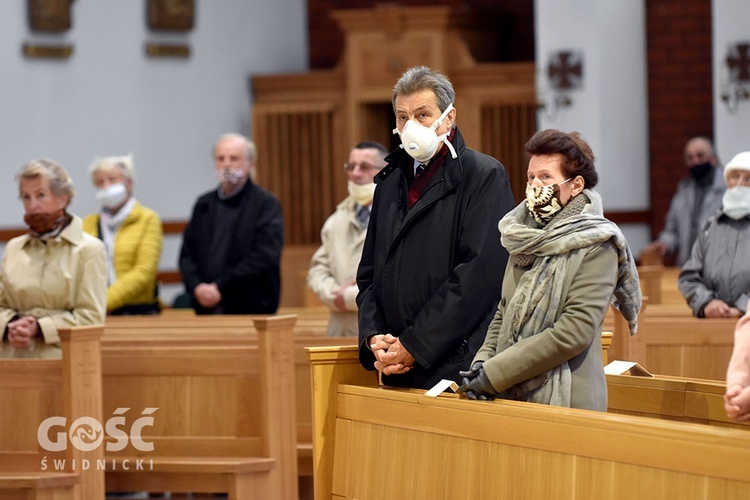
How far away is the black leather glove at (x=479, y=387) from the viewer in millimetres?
3270

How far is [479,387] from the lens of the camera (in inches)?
129

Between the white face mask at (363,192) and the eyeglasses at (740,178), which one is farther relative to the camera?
the white face mask at (363,192)

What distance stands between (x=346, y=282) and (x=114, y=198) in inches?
67.6

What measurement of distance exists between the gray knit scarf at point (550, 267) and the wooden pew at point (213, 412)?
1.76 m

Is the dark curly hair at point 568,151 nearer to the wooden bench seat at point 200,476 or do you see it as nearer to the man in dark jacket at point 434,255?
the man in dark jacket at point 434,255

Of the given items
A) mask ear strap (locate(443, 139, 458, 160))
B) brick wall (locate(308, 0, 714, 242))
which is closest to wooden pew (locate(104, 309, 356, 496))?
mask ear strap (locate(443, 139, 458, 160))

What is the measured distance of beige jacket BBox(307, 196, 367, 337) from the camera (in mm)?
5375

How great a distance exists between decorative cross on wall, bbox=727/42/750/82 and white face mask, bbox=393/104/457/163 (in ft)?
18.6

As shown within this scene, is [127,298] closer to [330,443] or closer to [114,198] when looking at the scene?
Result: [114,198]

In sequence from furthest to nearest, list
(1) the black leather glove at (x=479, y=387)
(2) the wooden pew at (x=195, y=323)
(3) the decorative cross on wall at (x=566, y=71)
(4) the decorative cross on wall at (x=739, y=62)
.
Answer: (3) the decorative cross on wall at (x=566, y=71)
(4) the decorative cross on wall at (x=739, y=62)
(2) the wooden pew at (x=195, y=323)
(1) the black leather glove at (x=479, y=387)

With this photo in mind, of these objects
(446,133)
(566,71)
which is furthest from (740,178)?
(566,71)

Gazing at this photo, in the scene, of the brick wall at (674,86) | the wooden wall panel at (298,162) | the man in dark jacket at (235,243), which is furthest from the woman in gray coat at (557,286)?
the wooden wall panel at (298,162)

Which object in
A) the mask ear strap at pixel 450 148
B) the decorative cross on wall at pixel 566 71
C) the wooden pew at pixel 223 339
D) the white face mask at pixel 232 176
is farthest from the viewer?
the decorative cross on wall at pixel 566 71

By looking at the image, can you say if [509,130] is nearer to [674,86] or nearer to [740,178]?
[674,86]
